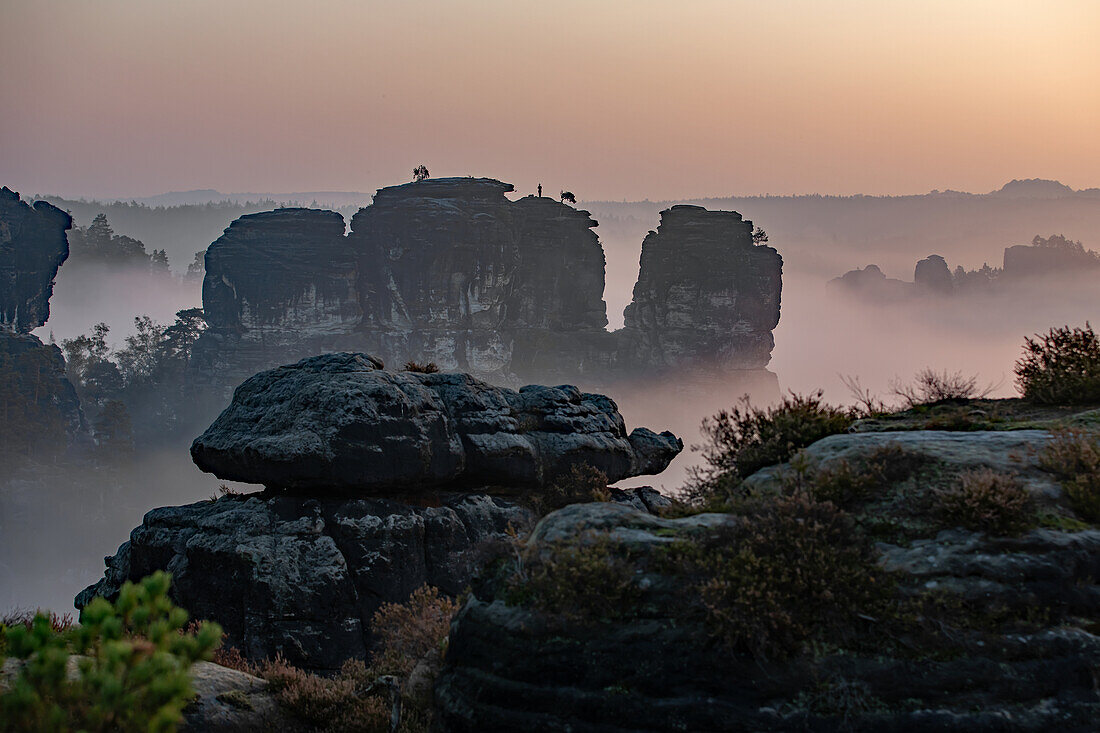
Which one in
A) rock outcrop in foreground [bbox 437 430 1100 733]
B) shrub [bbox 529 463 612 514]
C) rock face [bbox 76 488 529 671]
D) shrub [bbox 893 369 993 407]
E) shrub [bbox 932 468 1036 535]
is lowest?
rock face [bbox 76 488 529 671]

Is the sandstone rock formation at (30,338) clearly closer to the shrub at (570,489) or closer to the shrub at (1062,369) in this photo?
the shrub at (570,489)

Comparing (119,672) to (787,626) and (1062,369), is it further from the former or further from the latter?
(1062,369)

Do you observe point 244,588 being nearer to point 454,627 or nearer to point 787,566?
point 454,627

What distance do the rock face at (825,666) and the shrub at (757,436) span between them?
122 inches

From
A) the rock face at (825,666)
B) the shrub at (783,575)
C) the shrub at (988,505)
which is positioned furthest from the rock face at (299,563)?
the shrub at (988,505)

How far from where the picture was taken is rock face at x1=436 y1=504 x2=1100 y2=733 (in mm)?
7312

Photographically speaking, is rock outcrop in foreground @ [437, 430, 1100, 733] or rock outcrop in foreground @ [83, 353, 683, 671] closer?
rock outcrop in foreground @ [437, 430, 1100, 733]

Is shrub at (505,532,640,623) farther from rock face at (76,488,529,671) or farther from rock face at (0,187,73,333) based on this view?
rock face at (0,187,73,333)

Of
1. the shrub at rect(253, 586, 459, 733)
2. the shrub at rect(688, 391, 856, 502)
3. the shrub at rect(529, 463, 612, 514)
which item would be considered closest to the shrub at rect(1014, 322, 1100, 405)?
the shrub at rect(688, 391, 856, 502)

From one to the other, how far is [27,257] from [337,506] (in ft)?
501

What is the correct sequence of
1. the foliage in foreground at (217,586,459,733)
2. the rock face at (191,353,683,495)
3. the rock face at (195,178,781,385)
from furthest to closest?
the rock face at (195,178,781,385) → the rock face at (191,353,683,495) → the foliage in foreground at (217,586,459,733)

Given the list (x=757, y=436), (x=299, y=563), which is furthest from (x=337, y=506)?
(x=757, y=436)

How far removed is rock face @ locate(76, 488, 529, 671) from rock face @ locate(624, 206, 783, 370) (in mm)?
151130

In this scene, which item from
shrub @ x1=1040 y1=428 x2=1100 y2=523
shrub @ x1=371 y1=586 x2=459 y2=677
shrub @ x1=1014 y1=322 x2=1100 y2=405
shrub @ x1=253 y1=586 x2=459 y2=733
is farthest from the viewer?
shrub @ x1=371 y1=586 x2=459 y2=677
